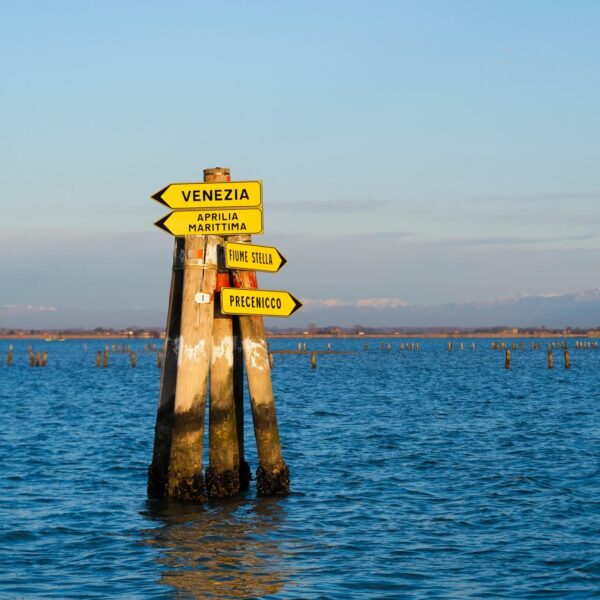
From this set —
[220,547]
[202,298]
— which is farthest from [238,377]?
[220,547]

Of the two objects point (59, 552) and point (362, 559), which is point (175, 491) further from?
point (362, 559)

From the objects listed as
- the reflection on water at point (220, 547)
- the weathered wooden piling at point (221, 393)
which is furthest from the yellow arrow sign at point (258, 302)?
the reflection on water at point (220, 547)

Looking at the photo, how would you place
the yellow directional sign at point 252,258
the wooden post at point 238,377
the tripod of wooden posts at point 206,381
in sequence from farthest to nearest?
1. the wooden post at point 238,377
2. the yellow directional sign at point 252,258
3. the tripod of wooden posts at point 206,381

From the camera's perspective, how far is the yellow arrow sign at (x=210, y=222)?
14844 mm

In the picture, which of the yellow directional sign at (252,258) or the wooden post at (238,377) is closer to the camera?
the yellow directional sign at (252,258)

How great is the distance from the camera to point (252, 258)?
14.9m

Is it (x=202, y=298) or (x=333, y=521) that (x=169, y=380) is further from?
(x=333, y=521)

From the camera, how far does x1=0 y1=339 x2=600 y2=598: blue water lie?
11.2 metres

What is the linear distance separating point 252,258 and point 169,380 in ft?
7.16

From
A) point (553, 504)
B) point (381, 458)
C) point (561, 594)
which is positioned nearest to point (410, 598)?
point (561, 594)

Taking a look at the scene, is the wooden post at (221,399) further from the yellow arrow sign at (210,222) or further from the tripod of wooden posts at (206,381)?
the yellow arrow sign at (210,222)

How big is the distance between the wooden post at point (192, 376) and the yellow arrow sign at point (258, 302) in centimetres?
28

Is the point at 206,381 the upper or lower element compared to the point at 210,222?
lower

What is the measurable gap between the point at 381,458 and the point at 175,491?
8.41 m
